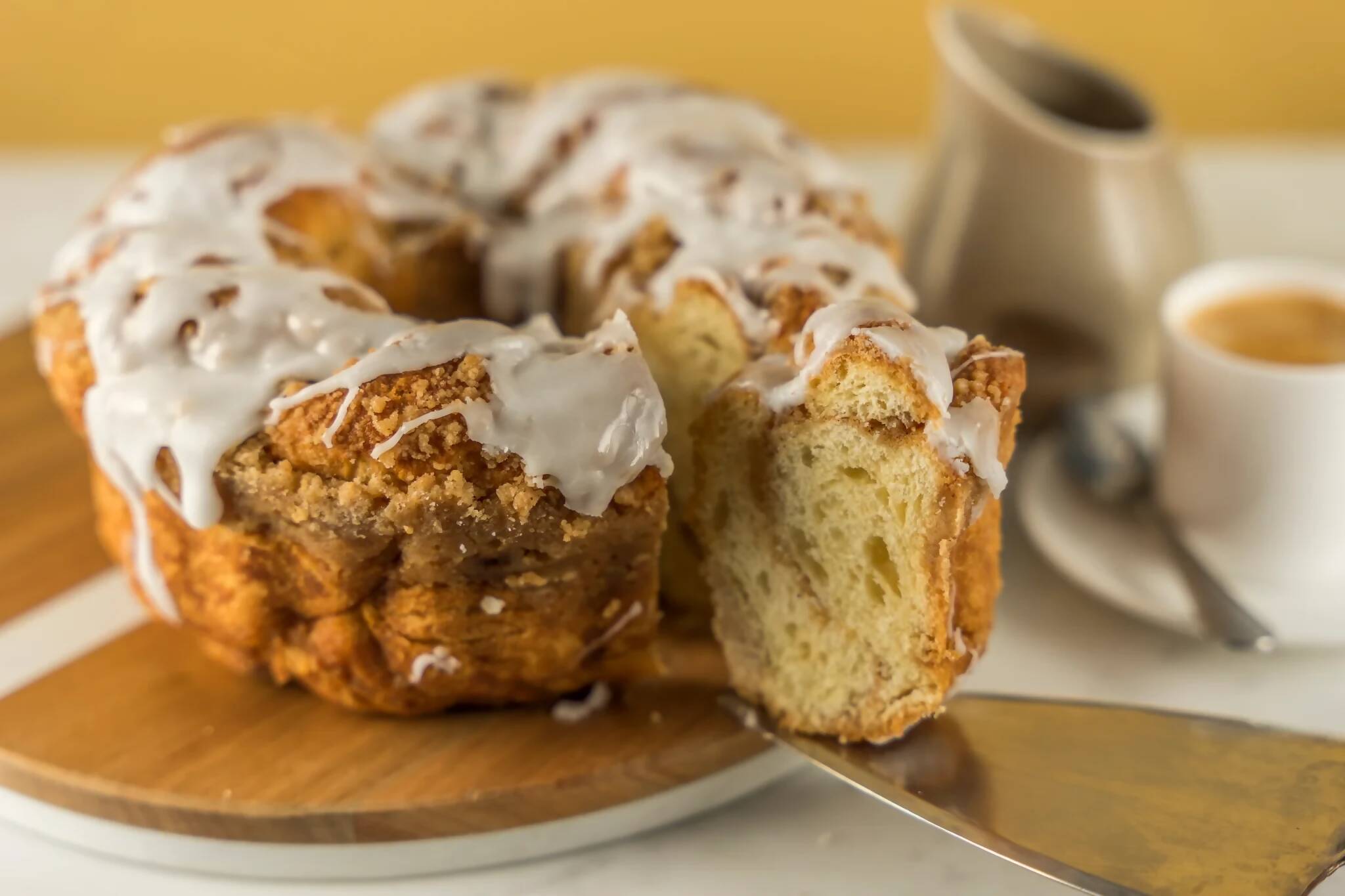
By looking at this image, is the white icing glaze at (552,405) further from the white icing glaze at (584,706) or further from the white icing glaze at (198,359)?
the white icing glaze at (584,706)

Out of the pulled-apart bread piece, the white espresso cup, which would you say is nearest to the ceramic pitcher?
the white espresso cup

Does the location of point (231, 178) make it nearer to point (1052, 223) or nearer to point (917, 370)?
point (917, 370)

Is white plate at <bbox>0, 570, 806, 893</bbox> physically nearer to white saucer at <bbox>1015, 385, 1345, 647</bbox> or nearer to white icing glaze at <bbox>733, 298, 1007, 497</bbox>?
white icing glaze at <bbox>733, 298, 1007, 497</bbox>

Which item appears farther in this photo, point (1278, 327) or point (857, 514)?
point (1278, 327)

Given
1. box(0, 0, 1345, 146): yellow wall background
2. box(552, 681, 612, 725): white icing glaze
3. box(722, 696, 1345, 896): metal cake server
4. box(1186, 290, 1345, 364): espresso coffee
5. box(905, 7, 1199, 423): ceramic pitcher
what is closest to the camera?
box(722, 696, 1345, 896): metal cake server

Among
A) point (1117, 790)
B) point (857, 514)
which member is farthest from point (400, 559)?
point (1117, 790)

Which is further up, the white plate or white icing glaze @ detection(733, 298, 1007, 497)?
white icing glaze @ detection(733, 298, 1007, 497)
